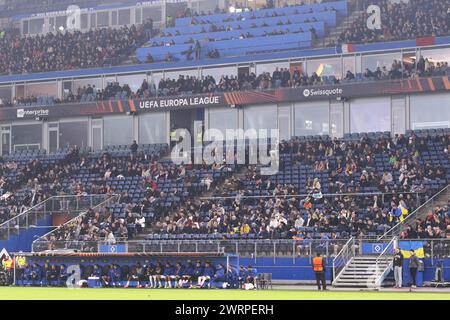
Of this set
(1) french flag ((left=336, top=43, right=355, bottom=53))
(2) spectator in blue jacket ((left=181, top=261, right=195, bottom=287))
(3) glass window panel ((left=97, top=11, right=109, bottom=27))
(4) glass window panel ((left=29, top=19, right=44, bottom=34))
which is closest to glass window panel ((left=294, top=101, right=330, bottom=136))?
(1) french flag ((left=336, top=43, right=355, bottom=53))

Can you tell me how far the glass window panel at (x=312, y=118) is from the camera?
6112 cm

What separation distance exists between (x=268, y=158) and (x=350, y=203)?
30.3 ft

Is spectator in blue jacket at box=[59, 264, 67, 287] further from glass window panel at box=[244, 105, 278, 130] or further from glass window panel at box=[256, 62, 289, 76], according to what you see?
glass window panel at box=[256, 62, 289, 76]

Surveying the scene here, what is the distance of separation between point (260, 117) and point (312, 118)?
10.3 feet

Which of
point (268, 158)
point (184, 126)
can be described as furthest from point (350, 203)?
point (184, 126)

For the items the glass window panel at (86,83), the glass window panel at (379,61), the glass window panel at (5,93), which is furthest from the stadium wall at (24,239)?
the glass window panel at (379,61)

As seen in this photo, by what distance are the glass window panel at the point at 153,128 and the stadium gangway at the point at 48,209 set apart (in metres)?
8.23

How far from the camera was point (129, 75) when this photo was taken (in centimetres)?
6750

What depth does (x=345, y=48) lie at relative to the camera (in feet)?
199

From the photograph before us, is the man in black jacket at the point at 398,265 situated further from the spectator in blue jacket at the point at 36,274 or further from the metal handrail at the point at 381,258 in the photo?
the spectator in blue jacket at the point at 36,274

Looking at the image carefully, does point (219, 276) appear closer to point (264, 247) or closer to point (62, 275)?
point (264, 247)

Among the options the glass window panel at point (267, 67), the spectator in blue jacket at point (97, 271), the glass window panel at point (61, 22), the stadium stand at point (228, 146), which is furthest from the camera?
the glass window panel at point (61, 22)

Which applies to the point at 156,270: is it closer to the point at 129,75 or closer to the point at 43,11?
the point at 129,75

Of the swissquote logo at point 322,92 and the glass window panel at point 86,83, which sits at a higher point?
the glass window panel at point 86,83
